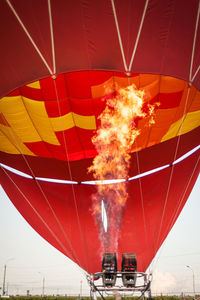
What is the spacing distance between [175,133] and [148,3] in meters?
4.27

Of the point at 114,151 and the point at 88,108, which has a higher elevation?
the point at 88,108

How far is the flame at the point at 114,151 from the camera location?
293 inches

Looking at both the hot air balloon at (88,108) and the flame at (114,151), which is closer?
the hot air balloon at (88,108)

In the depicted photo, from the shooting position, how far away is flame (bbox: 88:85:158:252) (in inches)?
293

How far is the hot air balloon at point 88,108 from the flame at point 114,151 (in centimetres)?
16

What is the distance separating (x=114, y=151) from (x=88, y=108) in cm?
141

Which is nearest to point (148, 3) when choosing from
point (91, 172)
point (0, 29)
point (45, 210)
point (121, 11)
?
point (121, 11)

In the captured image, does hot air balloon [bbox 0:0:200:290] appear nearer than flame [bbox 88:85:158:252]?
Yes

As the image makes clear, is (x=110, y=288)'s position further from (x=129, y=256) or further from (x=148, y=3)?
(x=148, y=3)

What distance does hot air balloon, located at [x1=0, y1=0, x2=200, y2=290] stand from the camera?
4.62m

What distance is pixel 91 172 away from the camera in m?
9.17

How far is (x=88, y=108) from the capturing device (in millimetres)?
7598

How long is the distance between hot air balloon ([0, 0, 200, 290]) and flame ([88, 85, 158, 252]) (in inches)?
6.2

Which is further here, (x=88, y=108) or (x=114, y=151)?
(x=114, y=151)
